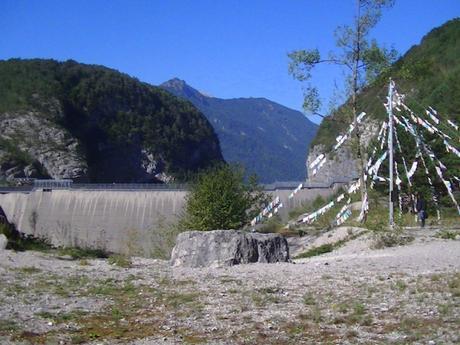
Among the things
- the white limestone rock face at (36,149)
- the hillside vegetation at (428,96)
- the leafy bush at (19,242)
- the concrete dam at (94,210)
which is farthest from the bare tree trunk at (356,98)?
the white limestone rock face at (36,149)

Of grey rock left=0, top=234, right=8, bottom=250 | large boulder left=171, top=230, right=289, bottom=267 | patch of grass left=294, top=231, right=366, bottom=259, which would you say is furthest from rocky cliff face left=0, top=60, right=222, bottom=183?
large boulder left=171, top=230, right=289, bottom=267

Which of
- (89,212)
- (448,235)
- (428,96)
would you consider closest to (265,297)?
(448,235)

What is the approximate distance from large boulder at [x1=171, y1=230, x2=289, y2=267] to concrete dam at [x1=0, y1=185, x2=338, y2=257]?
119ft

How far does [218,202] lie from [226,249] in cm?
1058

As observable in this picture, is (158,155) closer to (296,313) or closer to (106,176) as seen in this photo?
(106,176)

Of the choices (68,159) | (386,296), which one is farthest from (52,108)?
(386,296)

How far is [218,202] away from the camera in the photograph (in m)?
25.7

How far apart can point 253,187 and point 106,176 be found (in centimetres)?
8374

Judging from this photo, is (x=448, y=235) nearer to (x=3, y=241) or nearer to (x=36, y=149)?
(x=3, y=241)

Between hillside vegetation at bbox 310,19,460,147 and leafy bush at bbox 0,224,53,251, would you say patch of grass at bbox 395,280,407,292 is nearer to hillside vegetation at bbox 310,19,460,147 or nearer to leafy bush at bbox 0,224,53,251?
leafy bush at bbox 0,224,53,251

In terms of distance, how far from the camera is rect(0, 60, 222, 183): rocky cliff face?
106 metres

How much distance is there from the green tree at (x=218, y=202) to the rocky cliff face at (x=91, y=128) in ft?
257

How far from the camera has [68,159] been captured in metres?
107

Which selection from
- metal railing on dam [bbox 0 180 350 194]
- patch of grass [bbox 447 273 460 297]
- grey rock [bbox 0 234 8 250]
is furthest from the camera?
metal railing on dam [bbox 0 180 350 194]
